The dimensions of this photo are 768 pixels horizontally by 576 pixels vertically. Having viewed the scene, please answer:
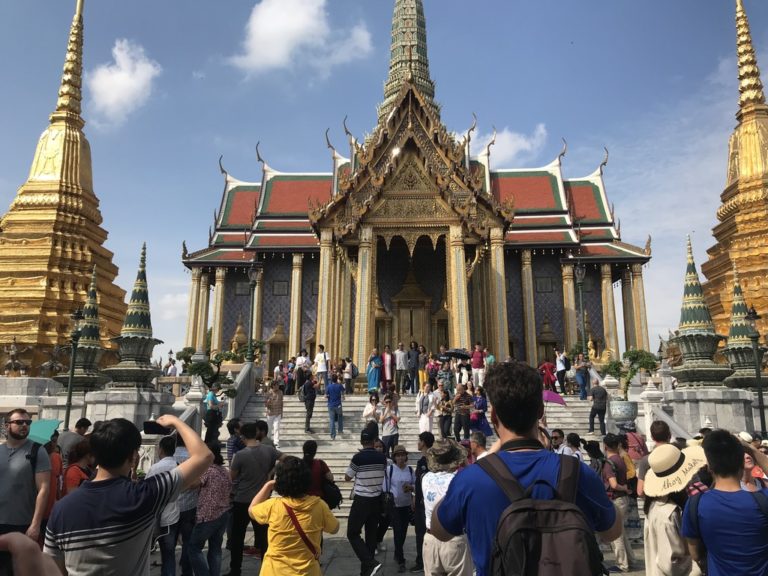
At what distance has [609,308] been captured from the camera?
24.4 metres

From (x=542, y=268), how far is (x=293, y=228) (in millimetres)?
10595

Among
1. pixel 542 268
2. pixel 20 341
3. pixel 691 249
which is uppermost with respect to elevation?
pixel 542 268

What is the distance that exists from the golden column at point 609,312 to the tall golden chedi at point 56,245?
1809 cm

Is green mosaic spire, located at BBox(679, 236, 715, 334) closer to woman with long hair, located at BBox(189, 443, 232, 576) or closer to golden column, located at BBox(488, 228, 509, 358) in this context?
golden column, located at BBox(488, 228, 509, 358)

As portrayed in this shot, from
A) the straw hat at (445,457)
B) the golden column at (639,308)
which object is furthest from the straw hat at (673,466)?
the golden column at (639,308)

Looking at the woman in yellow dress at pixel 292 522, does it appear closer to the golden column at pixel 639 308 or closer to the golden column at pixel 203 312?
Answer: the golden column at pixel 203 312

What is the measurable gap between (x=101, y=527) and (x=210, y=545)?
9.23 ft

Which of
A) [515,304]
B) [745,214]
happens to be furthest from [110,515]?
[745,214]

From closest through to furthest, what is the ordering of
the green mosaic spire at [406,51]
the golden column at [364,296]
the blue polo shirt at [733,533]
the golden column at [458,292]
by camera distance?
1. the blue polo shirt at [733,533]
2. the golden column at [364,296]
3. the golden column at [458,292]
4. the green mosaic spire at [406,51]

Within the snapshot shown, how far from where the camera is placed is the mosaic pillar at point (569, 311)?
23.9m

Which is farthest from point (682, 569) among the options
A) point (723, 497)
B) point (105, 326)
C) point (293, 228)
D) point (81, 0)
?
point (81, 0)

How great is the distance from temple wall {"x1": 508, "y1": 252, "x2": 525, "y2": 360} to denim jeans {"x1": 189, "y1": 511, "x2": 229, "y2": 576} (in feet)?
65.5

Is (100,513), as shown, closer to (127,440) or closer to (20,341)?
(127,440)

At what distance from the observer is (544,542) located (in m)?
1.67
